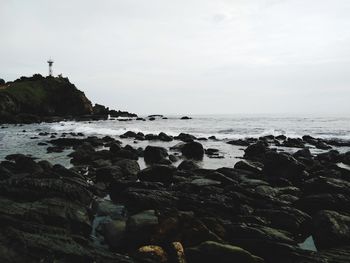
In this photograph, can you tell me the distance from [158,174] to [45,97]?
96.7m

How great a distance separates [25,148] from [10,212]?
22.3 m

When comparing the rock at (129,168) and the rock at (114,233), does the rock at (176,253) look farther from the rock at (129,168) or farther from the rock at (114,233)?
the rock at (129,168)

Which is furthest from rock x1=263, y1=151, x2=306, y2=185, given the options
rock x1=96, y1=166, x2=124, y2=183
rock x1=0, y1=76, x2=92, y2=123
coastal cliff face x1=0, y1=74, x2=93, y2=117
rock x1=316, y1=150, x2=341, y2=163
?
coastal cliff face x1=0, y1=74, x2=93, y2=117

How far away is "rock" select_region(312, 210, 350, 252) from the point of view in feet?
27.3

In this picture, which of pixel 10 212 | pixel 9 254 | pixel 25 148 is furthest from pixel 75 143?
pixel 9 254

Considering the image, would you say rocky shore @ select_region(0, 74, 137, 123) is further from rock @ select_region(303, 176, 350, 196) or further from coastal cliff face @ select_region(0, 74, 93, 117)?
rock @ select_region(303, 176, 350, 196)

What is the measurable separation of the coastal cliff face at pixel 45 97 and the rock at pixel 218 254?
8763 cm

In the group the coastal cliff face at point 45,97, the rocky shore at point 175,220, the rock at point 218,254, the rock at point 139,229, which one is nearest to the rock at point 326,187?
the rocky shore at point 175,220

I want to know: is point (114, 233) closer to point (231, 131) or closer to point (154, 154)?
point (154, 154)

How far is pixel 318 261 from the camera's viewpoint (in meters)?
6.93

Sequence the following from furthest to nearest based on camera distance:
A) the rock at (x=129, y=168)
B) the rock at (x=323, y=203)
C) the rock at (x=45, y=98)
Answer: the rock at (x=45, y=98) → the rock at (x=129, y=168) → the rock at (x=323, y=203)

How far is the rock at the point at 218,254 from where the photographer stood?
6773mm

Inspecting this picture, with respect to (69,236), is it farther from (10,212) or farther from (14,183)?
(14,183)

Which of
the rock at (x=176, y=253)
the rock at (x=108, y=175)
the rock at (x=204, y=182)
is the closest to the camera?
the rock at (x=176, y=253)
